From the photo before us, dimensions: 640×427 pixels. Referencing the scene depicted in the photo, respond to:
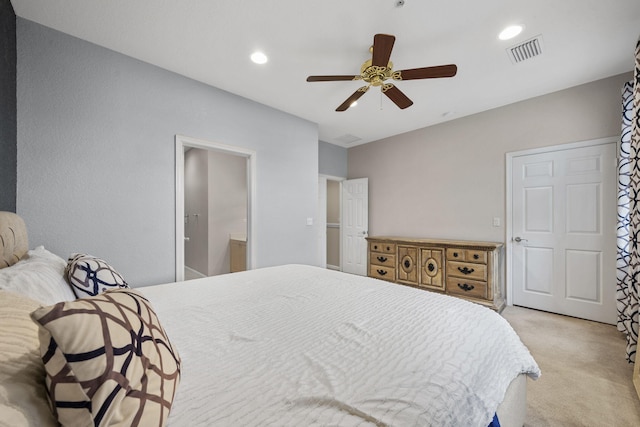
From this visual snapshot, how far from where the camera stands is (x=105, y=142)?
217 centimetres

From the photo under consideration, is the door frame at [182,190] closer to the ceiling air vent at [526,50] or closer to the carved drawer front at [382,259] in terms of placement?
the carved drawer front at [382,259]

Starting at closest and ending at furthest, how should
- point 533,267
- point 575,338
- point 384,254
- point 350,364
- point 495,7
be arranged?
point 350,364 → point 495,7 → point 575,338 → point 533,267 → point 384,254

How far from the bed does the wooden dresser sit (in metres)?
2.04

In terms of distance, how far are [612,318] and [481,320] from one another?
2830 mm

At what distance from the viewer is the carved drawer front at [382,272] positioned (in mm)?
3936

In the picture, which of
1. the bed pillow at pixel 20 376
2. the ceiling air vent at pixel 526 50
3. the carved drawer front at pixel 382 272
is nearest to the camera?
the bed pillow at pixel 20 376

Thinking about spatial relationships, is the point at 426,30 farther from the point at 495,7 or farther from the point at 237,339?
the point at 237,339

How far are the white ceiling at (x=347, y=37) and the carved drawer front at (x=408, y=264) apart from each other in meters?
2.13

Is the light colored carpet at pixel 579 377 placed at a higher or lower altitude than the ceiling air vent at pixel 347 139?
lower

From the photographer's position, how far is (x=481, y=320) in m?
1.22

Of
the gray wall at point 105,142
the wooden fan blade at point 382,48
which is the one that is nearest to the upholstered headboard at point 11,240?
the gray wall at point 105,142

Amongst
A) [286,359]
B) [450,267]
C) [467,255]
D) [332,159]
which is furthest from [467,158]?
[286,359]

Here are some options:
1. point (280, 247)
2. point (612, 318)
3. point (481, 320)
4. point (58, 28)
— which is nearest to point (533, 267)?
point (612, 318)

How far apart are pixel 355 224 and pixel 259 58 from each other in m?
3.50
